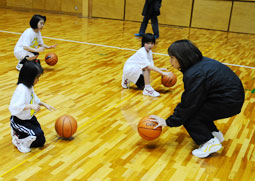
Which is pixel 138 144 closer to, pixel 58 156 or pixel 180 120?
pixel 180 120

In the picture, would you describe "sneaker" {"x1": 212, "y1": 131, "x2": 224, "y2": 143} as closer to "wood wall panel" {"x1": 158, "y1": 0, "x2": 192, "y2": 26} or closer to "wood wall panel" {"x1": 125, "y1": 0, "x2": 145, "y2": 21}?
"wood wall panel" {"x1": 158, "y1": 0, "x2": 192, "y2": 26}

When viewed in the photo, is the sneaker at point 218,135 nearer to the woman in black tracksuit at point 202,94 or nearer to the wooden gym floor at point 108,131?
the wooden gym floor at point 108,131

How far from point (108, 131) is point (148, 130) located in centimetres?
56

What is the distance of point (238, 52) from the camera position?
802 cm

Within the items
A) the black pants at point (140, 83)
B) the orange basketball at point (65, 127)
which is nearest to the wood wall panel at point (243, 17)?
the black pants at point (140, 83)

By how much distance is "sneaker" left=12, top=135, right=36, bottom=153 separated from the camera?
113 inches

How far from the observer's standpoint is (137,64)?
15.2 ft

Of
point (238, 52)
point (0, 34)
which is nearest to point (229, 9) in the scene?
point (238, 52)

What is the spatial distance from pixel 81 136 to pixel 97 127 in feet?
0.91

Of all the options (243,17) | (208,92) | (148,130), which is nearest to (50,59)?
(148,130)

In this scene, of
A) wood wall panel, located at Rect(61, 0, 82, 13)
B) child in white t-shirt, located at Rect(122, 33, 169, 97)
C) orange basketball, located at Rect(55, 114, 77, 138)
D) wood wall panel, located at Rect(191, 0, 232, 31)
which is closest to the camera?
orange basketball, located at Rect(55, 114, 77, 138)

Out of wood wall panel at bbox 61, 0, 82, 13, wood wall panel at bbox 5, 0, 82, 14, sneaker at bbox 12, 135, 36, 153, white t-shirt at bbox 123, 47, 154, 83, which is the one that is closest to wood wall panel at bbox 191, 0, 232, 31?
wood wall panel at bbox 61, 0, 82, 13

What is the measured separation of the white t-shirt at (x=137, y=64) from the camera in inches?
179

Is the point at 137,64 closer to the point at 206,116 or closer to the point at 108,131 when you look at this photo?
the point at 108,131
